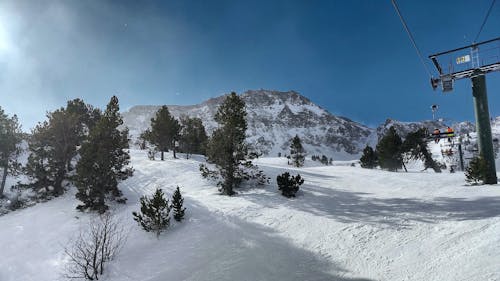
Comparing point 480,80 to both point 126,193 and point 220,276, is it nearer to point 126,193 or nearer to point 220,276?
point 220,276

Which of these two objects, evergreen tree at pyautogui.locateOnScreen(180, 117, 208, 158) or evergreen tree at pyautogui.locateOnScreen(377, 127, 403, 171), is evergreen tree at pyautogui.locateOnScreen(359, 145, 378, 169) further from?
evergreen tree at pyautogui.locateOnScreen(180, 117, 208, 158)

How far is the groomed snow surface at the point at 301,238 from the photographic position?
9055 mm

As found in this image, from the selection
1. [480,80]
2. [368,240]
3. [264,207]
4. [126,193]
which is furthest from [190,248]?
[480,80]

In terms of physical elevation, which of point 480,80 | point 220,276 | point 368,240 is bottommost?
point 220,276

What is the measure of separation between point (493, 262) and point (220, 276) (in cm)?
834

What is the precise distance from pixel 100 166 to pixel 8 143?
15.5 m

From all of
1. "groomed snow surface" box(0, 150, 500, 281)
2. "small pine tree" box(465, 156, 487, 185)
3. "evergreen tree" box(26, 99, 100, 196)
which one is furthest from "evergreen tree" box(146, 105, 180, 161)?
"small pine tree" box(465, 156, 487, 185)

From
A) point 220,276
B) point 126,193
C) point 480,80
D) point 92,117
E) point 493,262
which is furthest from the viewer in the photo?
point 92,117

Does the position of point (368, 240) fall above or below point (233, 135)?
below

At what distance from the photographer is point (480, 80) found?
1941 cm

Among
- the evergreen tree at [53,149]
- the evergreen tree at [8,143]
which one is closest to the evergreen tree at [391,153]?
the evergreen tree at [53,149]

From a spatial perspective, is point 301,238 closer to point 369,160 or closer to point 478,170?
point 478,170

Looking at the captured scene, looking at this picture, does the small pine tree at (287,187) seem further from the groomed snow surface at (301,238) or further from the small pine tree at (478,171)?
the small pine tree at (478,171)

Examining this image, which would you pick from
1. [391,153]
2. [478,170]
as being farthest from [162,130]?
[391,153]
